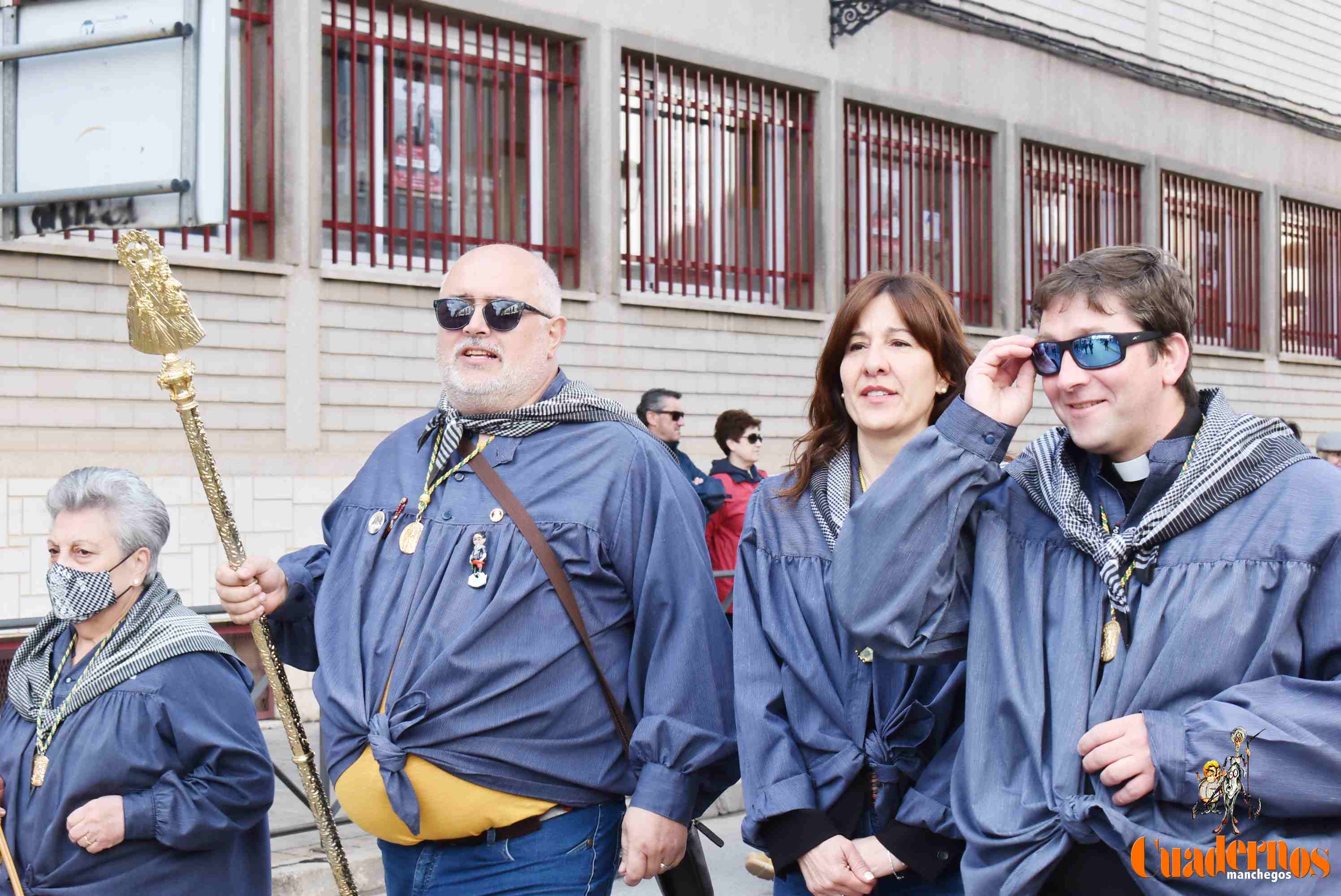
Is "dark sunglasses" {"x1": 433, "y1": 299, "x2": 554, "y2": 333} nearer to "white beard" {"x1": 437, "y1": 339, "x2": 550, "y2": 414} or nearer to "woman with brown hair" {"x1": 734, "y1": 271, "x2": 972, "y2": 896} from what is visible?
"white beard" {"x1": 437, "y1": 339, "x2": 550, "y2": 414}

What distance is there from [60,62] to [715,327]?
8058 millimetres

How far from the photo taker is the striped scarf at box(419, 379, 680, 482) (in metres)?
3.51

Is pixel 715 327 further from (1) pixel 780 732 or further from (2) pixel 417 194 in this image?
(1) pixel 780 732

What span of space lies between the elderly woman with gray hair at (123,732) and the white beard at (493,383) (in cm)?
97

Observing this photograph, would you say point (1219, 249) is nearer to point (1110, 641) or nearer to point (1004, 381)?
point (1004, 381)

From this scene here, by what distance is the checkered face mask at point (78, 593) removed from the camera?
3768 millimetres

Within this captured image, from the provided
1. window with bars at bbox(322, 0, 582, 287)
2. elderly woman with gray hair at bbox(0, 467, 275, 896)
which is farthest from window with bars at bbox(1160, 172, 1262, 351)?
elderly woman with gray hair at bbox(0, 467, 275, 896)

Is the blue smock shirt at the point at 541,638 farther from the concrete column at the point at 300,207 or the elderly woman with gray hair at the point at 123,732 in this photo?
the concrete column at the point at 300,207

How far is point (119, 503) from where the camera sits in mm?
3893

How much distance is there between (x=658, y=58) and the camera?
1312 centimetres

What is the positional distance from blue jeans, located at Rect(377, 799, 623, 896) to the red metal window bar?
26.0 feet

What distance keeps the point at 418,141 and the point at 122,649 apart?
842cm

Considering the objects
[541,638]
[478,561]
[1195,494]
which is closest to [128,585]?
[478,561]

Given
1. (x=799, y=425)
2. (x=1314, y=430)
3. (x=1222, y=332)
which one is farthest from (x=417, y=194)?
(x=1314, y=430)
